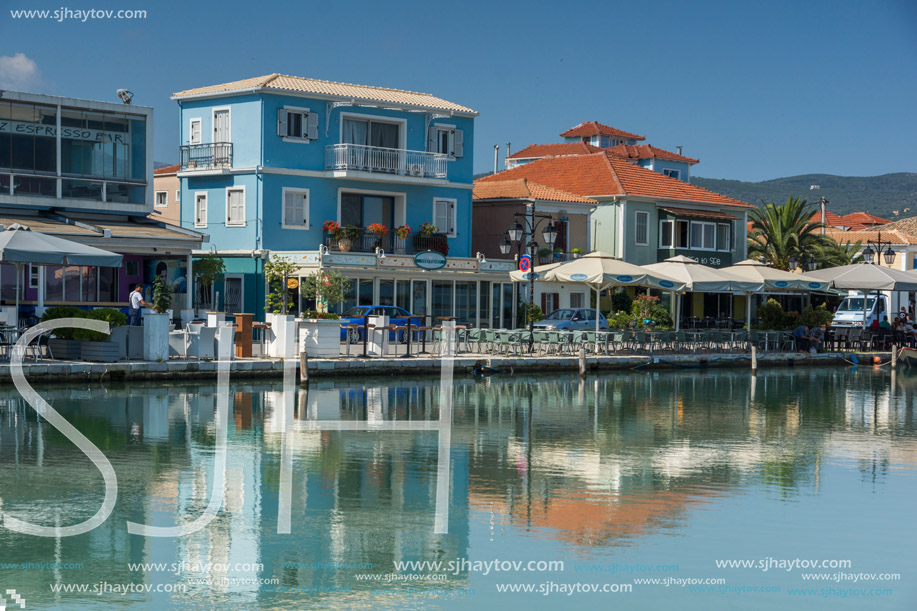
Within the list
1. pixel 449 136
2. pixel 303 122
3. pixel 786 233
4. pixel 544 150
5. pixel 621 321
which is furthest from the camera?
pixel 544 150

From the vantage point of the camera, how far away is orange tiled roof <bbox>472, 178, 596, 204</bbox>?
49.8 metres

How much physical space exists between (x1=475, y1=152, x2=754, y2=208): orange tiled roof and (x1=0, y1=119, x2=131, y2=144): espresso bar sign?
23781mm

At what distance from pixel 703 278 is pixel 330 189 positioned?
14933 mm

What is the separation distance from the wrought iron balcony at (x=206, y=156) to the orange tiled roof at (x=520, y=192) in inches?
466

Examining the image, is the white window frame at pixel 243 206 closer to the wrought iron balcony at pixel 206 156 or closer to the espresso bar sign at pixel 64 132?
the wrought iron balcony at pixel 206 156

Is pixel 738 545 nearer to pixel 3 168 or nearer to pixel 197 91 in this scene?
pixel 3 168

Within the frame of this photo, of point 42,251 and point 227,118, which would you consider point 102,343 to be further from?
point 227,118

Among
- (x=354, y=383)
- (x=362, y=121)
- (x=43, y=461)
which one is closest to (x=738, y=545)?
(x=43, y=461)

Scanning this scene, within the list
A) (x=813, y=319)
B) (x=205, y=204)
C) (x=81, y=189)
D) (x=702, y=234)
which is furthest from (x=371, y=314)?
(x=702, y=234)

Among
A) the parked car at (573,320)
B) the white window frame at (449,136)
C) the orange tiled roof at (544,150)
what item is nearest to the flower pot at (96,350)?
the parked car at (573,320)

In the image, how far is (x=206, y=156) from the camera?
4444cm

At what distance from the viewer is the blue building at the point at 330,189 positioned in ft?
140

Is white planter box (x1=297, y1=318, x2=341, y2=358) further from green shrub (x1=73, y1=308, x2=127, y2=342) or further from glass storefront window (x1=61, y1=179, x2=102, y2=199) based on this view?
glass storefront window (x1=61, y1=179, x2=102, y2=199)

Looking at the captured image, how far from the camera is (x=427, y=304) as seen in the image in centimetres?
4388
